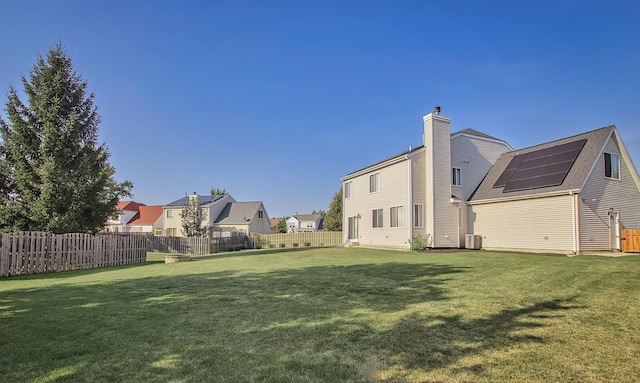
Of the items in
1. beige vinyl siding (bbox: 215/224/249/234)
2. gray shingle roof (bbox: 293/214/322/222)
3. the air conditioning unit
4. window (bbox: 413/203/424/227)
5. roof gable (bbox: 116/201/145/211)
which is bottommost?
beige vinyl siding (bbox: 215/224/249/234)

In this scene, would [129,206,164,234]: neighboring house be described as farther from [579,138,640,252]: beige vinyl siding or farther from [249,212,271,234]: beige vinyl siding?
[579,138,640,252]: beige vinyl siding

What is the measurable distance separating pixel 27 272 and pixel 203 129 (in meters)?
12.7

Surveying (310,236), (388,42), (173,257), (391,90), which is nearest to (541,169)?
(391,90)

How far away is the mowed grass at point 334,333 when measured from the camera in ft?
10.7

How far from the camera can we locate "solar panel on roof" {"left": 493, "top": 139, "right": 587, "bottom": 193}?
690 inches

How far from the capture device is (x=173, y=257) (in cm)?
1697

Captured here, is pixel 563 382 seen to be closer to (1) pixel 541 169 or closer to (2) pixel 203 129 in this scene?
(1) pixel 541 169

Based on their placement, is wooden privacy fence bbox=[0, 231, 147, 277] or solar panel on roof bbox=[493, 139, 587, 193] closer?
wooden privacy fence bbox=[0, 231, 147, 277]

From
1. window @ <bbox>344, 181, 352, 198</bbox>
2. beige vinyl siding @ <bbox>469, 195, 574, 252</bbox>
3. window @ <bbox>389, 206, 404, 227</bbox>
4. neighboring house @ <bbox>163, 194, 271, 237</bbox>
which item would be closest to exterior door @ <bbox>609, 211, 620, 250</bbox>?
beige vinyl siding @ <bbox>469, 195, 574, 252</bbox>

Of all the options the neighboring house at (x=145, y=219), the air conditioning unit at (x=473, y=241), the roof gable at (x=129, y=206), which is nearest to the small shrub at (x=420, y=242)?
the air conditioning unit at (x=473, y=241)

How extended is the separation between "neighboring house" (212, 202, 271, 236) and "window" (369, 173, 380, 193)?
2718 centimetres

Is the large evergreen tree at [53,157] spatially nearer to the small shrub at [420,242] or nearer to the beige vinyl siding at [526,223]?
the small shrub at [420,242]

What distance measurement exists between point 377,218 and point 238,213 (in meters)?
31.7

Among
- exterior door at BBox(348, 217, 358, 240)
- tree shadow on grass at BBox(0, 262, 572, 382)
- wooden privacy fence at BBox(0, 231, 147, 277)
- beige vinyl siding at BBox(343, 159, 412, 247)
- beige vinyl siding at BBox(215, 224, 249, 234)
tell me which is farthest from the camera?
beige vinyl siding at BBox(215, 224, 249, 234)
